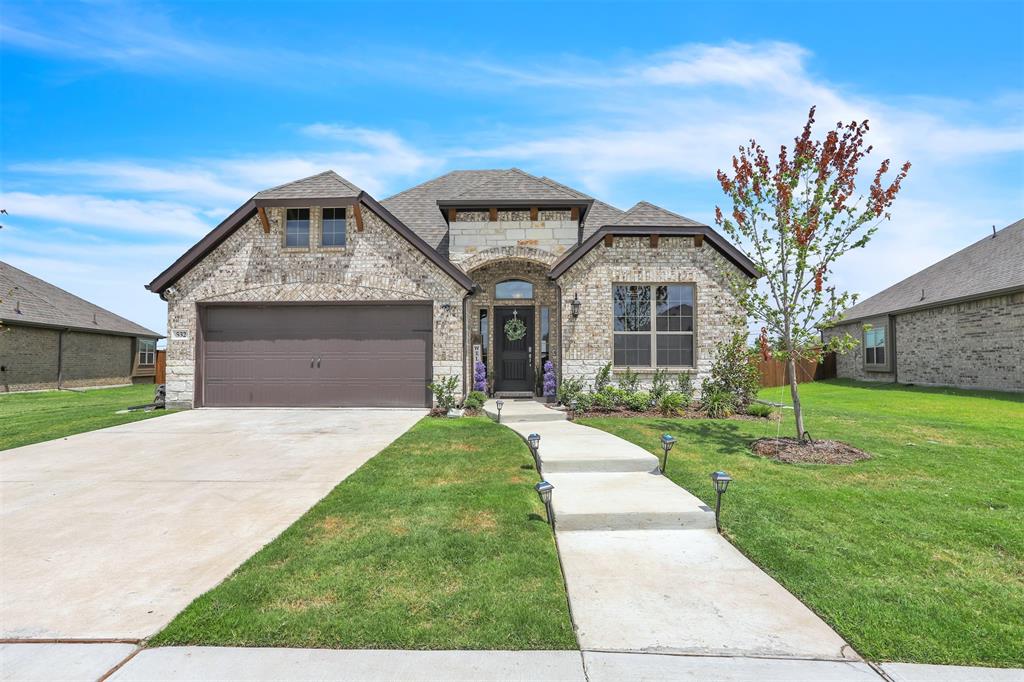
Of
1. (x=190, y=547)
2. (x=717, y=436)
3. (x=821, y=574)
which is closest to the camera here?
(x=821, y=574)

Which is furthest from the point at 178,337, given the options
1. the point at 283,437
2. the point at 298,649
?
the point at 298,649

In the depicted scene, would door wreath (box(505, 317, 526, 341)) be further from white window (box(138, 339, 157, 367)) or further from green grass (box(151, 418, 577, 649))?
white window (box(138, 339, 157, 367))

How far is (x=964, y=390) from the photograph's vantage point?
57.3 ft

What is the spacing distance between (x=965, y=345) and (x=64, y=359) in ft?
120

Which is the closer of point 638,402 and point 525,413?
point 525,413

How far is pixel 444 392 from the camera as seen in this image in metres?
12.7

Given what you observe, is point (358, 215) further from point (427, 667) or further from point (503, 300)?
point (427, 667)

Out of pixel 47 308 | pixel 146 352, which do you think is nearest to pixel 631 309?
pixel 47 308

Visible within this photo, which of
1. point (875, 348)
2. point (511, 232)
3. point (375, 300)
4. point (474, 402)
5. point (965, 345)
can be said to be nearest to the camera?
point (474, 402)

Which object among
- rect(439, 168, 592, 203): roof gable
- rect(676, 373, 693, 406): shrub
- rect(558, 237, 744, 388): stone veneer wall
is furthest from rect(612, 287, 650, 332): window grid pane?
rect(439, 168, 592, 203): roof gable

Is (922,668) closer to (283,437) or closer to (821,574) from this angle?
(821,574)

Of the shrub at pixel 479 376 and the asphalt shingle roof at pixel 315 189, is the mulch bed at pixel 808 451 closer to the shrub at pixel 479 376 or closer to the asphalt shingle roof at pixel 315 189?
the shrub at pixel 479 376

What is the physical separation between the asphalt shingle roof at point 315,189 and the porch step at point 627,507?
396 inches

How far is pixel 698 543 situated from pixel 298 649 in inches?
130
